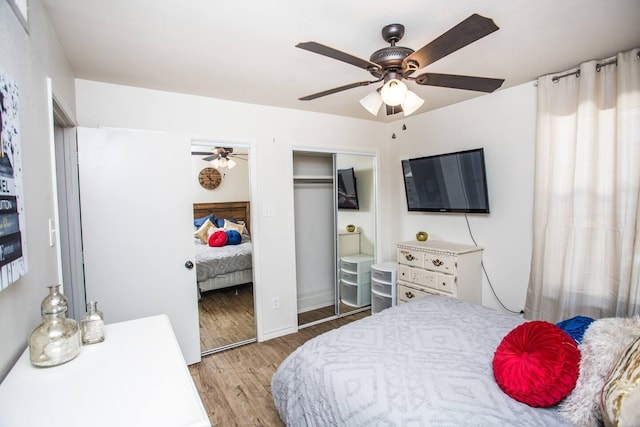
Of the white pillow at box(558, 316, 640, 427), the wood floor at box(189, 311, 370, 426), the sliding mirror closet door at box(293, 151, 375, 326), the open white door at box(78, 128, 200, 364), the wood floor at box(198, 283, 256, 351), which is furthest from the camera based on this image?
the sliding mirror closet door at box(293, 151, 375, 326)

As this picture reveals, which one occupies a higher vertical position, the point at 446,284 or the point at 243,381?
the point at 446,284

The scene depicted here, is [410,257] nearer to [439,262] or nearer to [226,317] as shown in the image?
[439,262]

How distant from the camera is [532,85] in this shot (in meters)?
2.67

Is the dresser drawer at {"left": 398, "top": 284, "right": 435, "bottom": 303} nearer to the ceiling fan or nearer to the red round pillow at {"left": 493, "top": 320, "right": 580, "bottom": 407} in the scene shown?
the red round pillow at {"left": 493, "top": 320, "right": 580, "bottom": 407}

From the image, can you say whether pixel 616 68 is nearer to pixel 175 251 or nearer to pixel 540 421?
pixel 540 421

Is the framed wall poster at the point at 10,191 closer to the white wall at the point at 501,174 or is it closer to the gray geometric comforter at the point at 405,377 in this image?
the gray geometric comforter at the point at 405,377

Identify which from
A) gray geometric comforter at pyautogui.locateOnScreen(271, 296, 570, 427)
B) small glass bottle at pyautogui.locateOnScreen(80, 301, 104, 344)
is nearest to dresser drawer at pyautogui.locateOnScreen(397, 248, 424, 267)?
gray geometric comforter at pyautogui.locateOnScreen(271, 296, 570, 427)

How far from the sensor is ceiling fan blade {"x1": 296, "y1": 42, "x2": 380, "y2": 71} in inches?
53.2

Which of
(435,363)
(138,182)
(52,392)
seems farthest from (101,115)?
(435,363)

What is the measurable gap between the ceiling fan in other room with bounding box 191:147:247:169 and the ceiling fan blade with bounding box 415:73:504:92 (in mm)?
2419

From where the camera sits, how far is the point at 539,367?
1.25 meters

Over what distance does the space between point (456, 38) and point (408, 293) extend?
2579 mm

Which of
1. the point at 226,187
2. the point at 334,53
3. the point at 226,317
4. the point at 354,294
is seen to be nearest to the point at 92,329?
the point at 334,53

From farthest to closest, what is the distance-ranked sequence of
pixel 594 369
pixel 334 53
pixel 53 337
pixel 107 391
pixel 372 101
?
pixel 372 101
pixel 334 53
pixel 594 369
pixel 53 337
pixel 107 391
